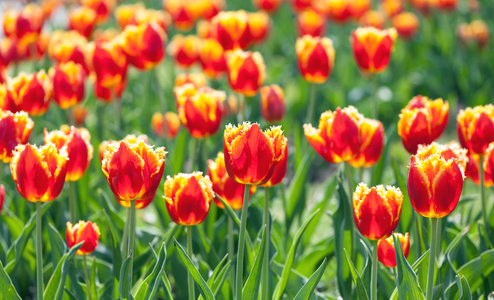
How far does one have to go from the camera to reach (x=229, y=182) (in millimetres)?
2115

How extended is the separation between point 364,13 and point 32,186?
4019 millimetres

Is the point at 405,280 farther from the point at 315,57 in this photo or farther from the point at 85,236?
the point at 315,57

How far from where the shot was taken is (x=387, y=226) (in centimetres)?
177

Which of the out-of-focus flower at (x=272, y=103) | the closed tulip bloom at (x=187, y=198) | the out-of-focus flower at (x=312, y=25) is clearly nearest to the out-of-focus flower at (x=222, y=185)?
the closed tulip bloom at (x=187, y=198)

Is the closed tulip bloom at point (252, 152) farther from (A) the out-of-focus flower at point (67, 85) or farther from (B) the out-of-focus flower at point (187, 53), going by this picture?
(B) the out-of-focus flower at point (187, 53)

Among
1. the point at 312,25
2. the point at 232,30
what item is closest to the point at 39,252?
the point at 232,30

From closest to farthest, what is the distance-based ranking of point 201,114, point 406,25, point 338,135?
point 338,135, point 201,114, point 406,25

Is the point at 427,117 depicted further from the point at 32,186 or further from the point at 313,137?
the point at 32,186

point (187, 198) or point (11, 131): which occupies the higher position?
point (11, 131)

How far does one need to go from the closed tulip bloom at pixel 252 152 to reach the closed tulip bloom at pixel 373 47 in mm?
1344

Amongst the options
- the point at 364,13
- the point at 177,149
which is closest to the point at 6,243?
the point at 177,149

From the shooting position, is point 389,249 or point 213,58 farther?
point 213,58

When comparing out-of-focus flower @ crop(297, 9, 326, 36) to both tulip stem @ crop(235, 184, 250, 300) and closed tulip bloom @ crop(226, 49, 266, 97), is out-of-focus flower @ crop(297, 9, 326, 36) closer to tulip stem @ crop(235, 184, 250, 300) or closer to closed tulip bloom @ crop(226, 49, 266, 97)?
closed tulip bloom @ crop(226, 49, 266, 97)

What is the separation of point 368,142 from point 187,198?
68cm
